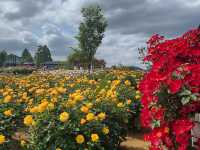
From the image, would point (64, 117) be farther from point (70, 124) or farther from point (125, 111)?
point (125, 111)

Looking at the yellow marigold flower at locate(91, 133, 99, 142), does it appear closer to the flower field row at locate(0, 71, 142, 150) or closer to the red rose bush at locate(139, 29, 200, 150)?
the flower field row at locate(0, 71, 142, 150)

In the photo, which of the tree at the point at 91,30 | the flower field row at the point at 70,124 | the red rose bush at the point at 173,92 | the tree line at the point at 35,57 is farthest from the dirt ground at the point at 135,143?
the tree line at the point at 35,57

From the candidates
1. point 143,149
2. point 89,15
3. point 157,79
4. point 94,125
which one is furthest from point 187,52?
point 89,15

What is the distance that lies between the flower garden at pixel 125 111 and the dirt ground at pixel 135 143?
0.86 feet

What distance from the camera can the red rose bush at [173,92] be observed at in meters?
3.49

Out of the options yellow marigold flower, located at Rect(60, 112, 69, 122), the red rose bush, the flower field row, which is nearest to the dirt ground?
the flower field row

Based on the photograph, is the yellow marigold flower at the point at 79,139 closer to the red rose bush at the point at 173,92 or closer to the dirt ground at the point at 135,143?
the red rose bush at the point at 173,92

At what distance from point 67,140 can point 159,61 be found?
200 centimetres

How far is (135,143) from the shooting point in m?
7.60

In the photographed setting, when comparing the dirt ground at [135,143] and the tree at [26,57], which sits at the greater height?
the tree at [26,57]

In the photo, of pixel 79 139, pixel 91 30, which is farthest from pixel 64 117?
pixel 91 30

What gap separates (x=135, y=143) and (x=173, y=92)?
4288 millimetres

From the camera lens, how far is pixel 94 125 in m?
5.59

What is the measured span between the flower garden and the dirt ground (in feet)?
0.86
